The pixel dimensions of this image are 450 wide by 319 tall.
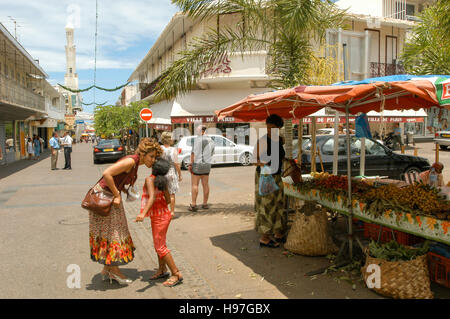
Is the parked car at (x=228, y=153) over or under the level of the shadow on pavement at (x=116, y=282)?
over

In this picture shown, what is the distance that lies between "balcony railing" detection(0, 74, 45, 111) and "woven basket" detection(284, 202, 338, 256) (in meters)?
15.7

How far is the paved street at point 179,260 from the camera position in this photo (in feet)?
13.9

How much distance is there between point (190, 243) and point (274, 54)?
4.64 m

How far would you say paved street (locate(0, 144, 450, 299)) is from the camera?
13.9 ft

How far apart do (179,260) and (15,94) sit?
61.0 feet

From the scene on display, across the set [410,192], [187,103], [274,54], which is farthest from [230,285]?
[187,103]

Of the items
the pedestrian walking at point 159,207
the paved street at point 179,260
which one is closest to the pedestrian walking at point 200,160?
the paved street at point 179,260

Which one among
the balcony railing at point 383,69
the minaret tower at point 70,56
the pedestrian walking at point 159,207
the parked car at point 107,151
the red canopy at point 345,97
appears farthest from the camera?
the minaret tower at point 70,56

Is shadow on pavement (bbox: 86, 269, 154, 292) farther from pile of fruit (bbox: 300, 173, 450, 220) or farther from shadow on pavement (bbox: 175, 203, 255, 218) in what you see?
shadow on pavement (bbox: 175, 203, 255, 218)

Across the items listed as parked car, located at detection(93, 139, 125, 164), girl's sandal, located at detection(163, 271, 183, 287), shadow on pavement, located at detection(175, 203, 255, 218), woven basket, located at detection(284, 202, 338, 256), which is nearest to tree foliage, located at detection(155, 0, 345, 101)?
shadow on pavement, located at detection(175, 203, 255, 218)

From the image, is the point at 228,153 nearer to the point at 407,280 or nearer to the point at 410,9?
the point at 407,280

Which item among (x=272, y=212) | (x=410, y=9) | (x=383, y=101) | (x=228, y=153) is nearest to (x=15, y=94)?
(x=228, y=153)

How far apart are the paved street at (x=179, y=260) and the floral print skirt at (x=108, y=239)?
1.22ft

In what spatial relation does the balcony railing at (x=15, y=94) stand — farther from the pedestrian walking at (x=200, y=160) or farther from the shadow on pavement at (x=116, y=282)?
the shadow on pavement at (x=116, y=282)
